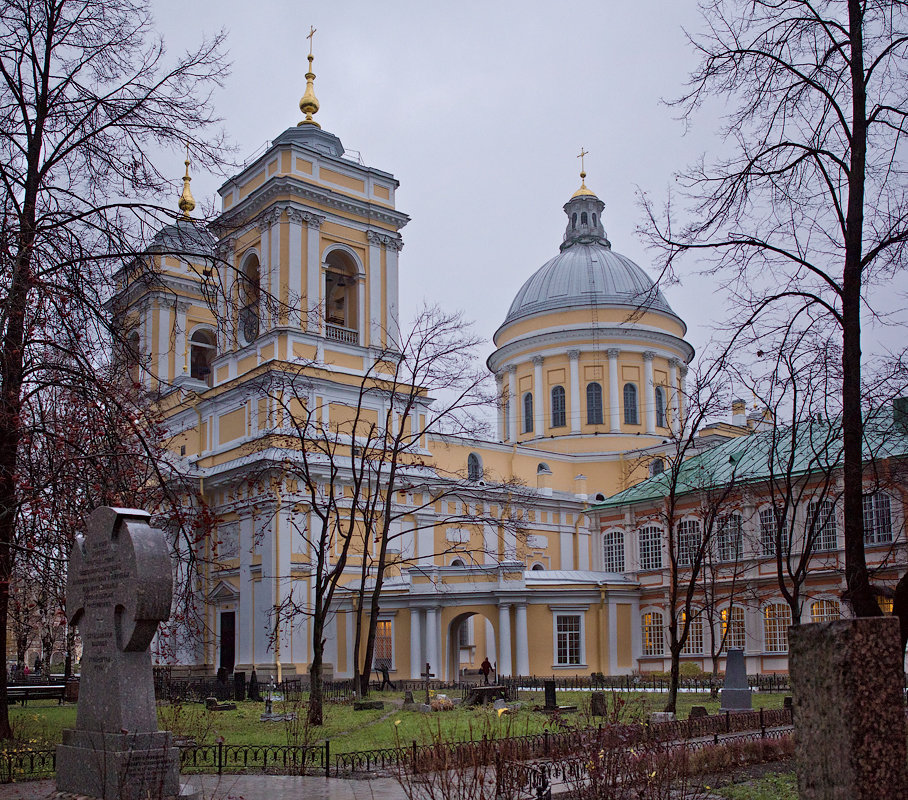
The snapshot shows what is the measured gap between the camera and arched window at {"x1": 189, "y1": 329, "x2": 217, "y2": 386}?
169 ft

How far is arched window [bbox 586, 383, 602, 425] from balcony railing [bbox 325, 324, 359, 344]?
64.2 ft

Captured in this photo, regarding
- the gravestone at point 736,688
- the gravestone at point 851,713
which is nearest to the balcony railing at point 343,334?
the gravestone at point 736,688

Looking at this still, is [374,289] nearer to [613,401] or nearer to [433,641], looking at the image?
[433,641]

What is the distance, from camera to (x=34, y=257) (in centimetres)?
1281

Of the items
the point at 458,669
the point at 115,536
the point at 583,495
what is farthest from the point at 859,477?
the point at 583,495

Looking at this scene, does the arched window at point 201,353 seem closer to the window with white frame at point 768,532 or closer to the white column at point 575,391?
the white column at point 575,391

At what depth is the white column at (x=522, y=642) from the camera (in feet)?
123

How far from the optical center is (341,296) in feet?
142

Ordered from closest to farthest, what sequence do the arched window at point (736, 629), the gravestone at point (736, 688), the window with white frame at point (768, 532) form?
the gravestone at point (736, 688) < the window with white frame at point (768, 532) < the arched window at point (736, 629)

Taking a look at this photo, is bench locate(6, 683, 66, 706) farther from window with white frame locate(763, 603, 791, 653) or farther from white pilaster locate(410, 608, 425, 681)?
window with white frame locate(763, 603, 791, 653)

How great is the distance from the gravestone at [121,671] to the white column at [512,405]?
163 feet

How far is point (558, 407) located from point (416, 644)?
23533 mm

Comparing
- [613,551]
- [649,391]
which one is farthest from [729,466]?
[649,391]

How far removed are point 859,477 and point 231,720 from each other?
15.1 metres
